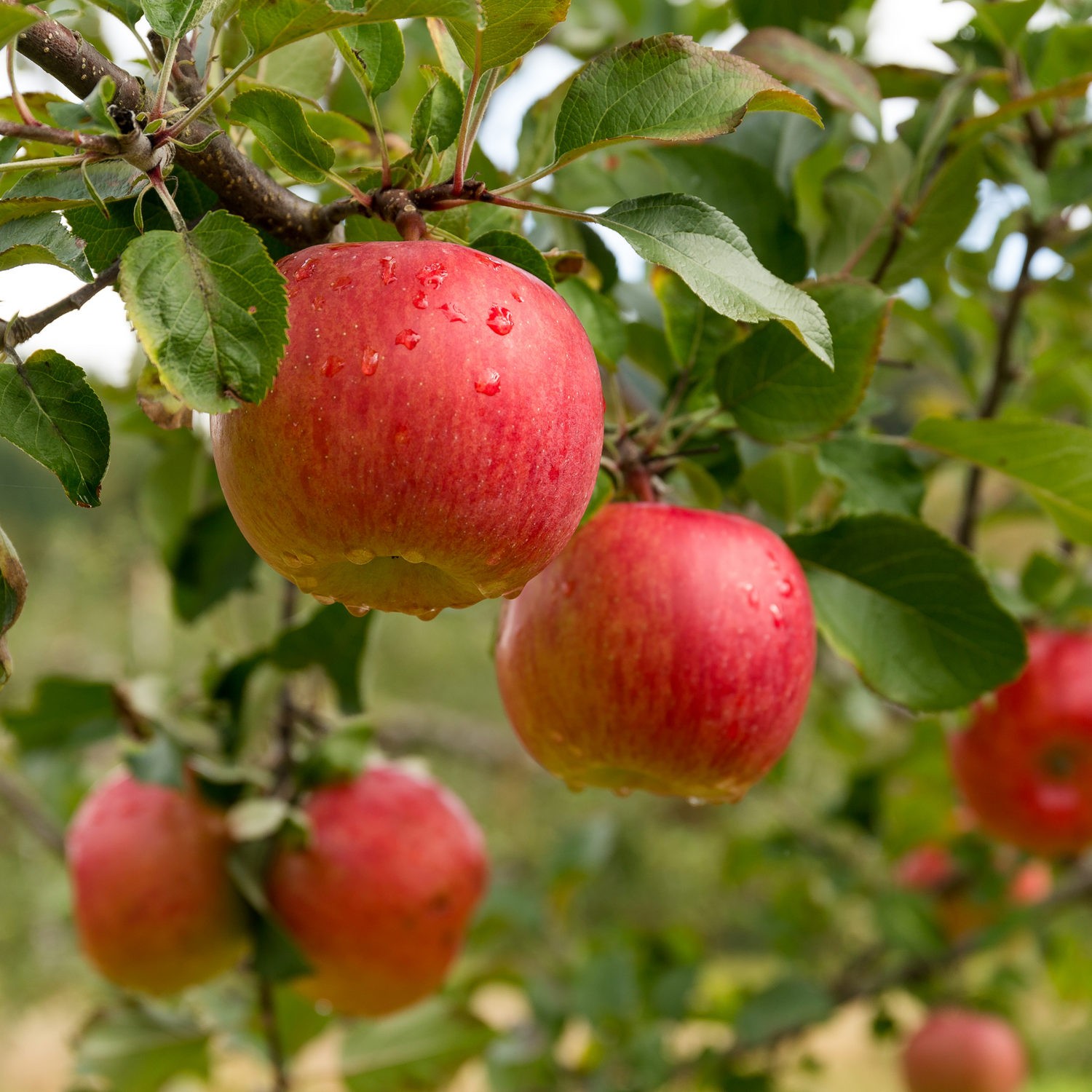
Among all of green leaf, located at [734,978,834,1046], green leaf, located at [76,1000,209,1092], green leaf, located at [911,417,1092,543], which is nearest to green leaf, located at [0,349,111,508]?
green leaf, located at [911,417,1092,543]

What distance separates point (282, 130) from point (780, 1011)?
125cm

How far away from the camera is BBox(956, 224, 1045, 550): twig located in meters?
0.95

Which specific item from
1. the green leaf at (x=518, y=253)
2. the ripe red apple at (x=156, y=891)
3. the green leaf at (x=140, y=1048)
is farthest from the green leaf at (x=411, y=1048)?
the green leaf at (x=518, y=253)

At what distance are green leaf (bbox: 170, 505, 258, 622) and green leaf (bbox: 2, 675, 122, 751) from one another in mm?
110

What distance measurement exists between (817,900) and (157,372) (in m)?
1.61

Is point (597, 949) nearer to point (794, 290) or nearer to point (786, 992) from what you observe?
point (786, 992)

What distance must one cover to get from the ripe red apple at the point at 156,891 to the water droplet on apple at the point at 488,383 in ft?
2.20

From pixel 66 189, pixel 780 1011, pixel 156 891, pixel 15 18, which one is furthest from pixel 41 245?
pixel 780 1011

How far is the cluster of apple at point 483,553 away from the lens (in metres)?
0.40

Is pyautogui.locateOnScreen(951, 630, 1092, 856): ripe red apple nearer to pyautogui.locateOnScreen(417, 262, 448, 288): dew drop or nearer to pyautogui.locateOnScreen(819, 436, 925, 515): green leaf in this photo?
pyautogui.locateOnScreen(819, 436, 925, 515): green leaf

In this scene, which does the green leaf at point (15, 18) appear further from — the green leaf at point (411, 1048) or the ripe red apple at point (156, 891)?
the green leaf at point (411, 1048)

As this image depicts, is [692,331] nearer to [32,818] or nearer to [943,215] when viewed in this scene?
[943,215]

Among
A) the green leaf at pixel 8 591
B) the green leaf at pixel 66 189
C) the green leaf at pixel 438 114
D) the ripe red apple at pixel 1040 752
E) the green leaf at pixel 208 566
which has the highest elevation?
the green leaf at pixel 438 114

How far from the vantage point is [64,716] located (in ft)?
3.22
